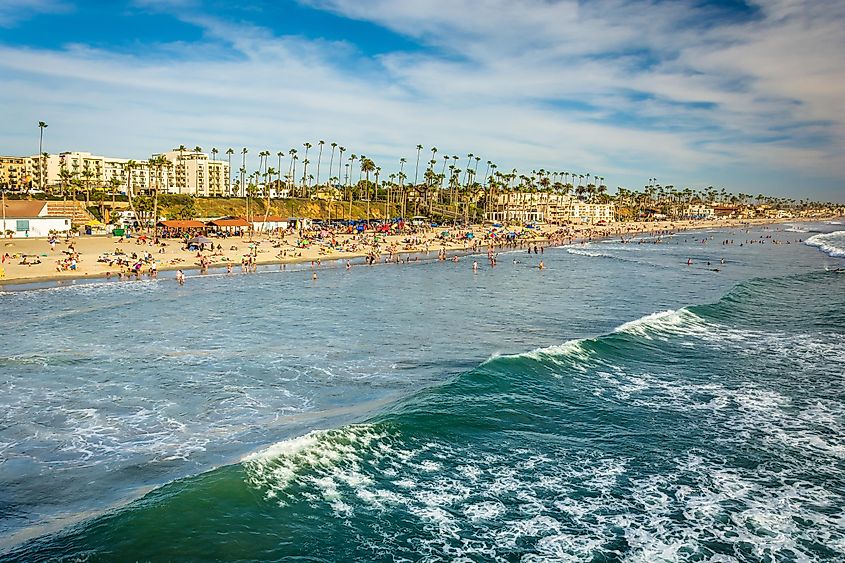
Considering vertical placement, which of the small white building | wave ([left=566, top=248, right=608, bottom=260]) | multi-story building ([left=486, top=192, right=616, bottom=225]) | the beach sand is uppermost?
multi-story building ([left=486, top=192, right=616, bottom=225])

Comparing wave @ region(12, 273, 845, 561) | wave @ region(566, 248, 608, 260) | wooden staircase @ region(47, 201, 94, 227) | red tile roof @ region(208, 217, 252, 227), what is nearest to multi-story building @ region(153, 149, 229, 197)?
wooden staircase @ region(47, 201, 94, 227)

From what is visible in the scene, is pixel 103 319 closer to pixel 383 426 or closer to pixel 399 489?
pixel 383 426

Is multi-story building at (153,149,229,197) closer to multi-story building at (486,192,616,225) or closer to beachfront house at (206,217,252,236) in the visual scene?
beachfront house at (206,217,252,236)

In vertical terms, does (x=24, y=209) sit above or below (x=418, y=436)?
above

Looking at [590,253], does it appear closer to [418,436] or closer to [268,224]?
[268,224]

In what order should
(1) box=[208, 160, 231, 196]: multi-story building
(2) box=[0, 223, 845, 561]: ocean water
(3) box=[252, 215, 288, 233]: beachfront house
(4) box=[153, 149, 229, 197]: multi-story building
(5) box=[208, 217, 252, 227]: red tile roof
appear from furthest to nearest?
(1) box=[208, 160, 231, 196]: multi-story building → (4) box=[153, 149, 229, 197]: multi-story building → (3) box=[252, 215, 288, 233]: beachfront house → (5) box=[208, 217, 252, 227]: red tile roof → (2) box=[0, 223, 845, 561]: ocean water

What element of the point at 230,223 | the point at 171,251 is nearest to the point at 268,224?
the point at 230,223
